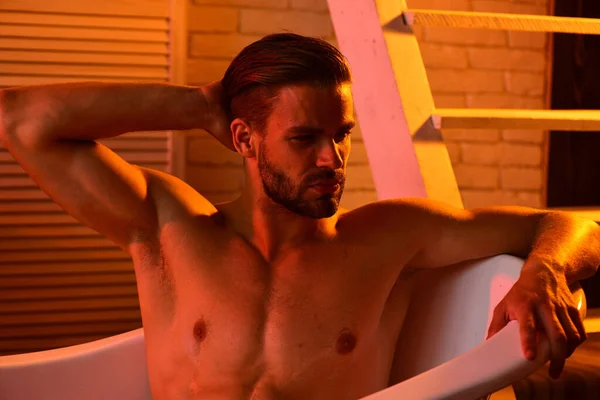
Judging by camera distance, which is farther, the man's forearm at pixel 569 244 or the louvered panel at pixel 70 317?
the louvered panel at pixel 70 317

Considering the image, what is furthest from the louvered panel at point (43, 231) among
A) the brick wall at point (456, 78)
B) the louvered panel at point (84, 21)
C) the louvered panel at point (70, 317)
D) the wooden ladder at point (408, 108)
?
the wooden ladder at point (408, 108)

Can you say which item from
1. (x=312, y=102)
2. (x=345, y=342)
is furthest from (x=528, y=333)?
(x=312, y=102)

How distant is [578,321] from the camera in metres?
1.26

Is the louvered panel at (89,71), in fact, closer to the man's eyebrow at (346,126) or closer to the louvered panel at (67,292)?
the louvered panel at (67,292)

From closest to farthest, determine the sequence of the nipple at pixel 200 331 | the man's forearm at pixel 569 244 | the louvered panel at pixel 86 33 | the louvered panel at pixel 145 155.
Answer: the man's forearm at pixel 569 244, the nipple at pixel 200 331, the louvered panel at pixel 86 33, the louvered panel at pixel 145 155

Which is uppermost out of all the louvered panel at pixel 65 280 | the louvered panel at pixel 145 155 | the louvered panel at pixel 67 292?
the louvered panel at pixel 145 155

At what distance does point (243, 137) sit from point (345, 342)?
39 cm

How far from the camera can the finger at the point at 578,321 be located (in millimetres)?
1247

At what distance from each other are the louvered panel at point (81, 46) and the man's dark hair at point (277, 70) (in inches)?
52.8

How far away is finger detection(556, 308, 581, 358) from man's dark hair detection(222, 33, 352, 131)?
0.51 meters

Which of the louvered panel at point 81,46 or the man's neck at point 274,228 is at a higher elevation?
the louvered panel at point 81,46

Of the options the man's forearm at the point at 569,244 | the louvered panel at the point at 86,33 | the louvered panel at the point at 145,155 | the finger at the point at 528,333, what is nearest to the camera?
the finger at the point at 528,333

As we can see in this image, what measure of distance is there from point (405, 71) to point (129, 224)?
0.64 m

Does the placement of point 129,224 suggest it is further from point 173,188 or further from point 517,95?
point 517,95
